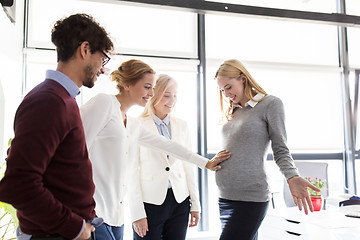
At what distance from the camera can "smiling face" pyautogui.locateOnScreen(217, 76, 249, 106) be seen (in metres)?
1.81

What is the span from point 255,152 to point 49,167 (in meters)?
1.10

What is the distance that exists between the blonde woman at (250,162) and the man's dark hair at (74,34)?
0.92m

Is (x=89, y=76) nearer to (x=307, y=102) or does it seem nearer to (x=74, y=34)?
(x=74, y=34)

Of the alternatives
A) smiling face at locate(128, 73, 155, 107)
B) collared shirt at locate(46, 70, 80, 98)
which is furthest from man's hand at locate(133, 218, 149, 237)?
collared shirt at locate(46, 70, 80, 98)

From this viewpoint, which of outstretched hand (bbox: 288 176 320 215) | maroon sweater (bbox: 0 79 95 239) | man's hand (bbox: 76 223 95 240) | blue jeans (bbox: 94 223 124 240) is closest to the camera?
maroon sweater (bbox: 0 79 95 239)

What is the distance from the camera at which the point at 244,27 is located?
4070mm

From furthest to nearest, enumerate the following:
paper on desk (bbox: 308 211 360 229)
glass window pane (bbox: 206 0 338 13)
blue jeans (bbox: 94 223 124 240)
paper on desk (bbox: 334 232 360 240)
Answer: glass window pane (bbox: 206 0 338 13) → paper on desk (bbox: 308 211 360 229) → paper on desk (bbox: 334 232 360 240) → blue jeans (bbox: 94 223 124 240)

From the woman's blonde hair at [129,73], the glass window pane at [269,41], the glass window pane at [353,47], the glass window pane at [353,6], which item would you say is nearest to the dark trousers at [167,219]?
the woman's blonde hair at [129,73]

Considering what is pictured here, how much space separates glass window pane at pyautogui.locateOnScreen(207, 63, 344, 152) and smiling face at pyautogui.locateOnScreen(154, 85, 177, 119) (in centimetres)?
184

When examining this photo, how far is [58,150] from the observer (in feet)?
3.03

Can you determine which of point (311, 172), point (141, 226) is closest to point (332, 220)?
point (141, 226)

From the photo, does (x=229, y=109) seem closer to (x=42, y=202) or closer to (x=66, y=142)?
(x=66, y=142)

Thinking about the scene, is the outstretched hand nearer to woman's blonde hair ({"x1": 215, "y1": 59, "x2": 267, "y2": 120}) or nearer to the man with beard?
woman's blonde hair ({"x1": 215, "y1": 59, "x2": 267, "y2": 120})

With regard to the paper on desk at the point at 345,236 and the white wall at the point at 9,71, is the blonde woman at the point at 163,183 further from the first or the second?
the white wall at the point at 9,71
